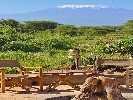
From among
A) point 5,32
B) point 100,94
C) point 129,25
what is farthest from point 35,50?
point 129,25

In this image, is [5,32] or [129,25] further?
[129,25]

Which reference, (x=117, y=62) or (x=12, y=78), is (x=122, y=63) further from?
(x=12, y=78)

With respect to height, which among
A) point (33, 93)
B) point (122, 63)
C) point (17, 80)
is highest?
point (122, 63)

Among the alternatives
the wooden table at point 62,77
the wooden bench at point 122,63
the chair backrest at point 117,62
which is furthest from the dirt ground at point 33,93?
the chair backrest at point 117,62

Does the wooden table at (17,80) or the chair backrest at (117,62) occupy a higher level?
the chair backrest at (117,62)

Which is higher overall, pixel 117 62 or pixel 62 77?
pixel 117 62

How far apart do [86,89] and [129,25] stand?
3209cm

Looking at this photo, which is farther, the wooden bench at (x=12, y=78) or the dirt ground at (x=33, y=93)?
the wooden bench at (x=12, y=78)

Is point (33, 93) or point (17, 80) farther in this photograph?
point (17, 80)

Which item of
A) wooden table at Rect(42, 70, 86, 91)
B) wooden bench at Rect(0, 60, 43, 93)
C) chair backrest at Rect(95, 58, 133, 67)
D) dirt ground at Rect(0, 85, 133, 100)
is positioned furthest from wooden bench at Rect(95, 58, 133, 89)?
wooden bench at Rect(0, 60, 43, 93)

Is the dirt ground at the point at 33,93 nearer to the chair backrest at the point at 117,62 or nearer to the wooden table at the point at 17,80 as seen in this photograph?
the wooden table at the point at 17,80

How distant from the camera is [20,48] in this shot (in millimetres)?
17828

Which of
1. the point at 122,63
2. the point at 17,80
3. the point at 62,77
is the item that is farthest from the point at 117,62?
the point at 17,80

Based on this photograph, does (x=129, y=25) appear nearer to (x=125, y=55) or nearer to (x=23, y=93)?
(x=125, y=55)
